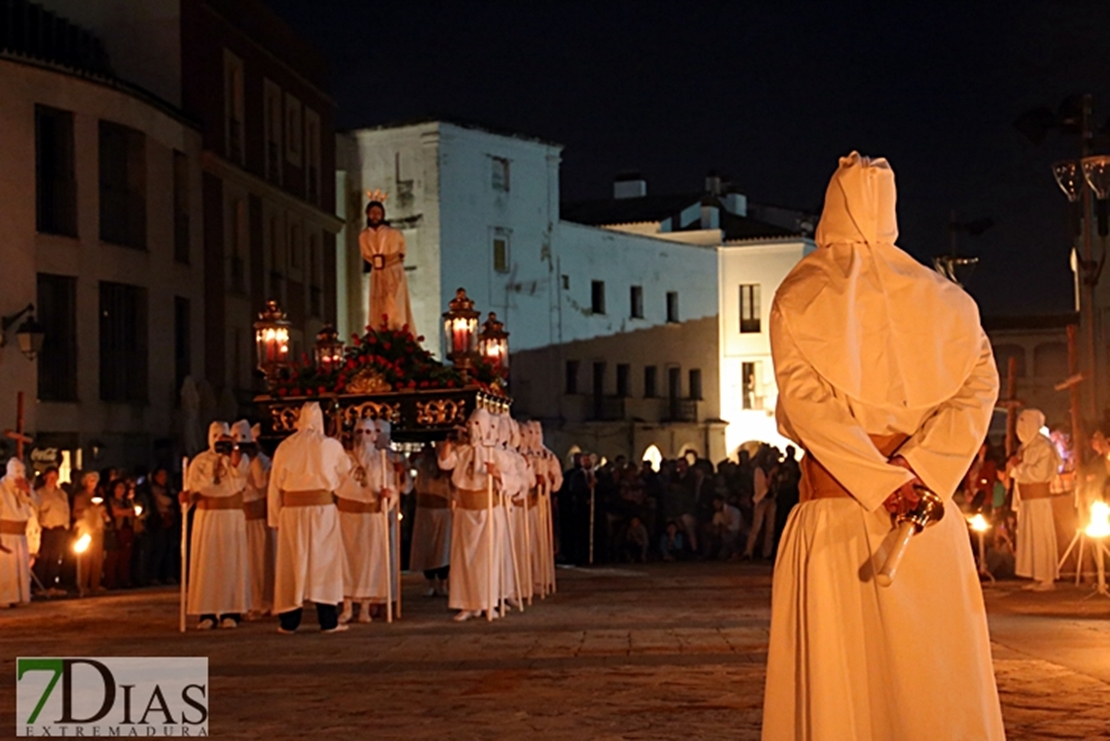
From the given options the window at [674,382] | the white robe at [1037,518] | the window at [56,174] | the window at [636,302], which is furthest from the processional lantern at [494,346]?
the window at [674,382]

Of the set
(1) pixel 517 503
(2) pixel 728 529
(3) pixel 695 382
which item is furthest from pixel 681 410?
(1) pixel 517 503

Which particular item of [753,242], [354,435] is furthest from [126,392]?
[753,242]

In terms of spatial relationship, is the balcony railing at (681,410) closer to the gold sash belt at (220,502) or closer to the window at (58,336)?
the window at (58,336)

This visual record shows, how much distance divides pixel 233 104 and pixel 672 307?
26905 millimetres

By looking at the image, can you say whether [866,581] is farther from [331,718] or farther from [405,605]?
[405,605]

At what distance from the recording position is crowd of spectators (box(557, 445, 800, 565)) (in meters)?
32.2

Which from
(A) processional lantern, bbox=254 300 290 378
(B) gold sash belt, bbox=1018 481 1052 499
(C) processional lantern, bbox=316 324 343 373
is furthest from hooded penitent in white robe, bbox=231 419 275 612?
(B) gold sash belt, bbox=1018 481 1052 499

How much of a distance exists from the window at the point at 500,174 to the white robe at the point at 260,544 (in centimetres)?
3649

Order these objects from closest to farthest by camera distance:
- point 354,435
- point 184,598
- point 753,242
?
point 184,598 < point 354,435 < point 753,242

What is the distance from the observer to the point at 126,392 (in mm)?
35094

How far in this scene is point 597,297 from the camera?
202 ft

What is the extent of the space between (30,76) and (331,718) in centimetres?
2472

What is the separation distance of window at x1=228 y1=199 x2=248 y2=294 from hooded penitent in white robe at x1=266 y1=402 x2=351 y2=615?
23800 millimetres

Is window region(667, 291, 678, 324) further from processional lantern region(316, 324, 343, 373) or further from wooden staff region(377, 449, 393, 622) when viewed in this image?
wooden staff region(377, 449, 393, 622)
